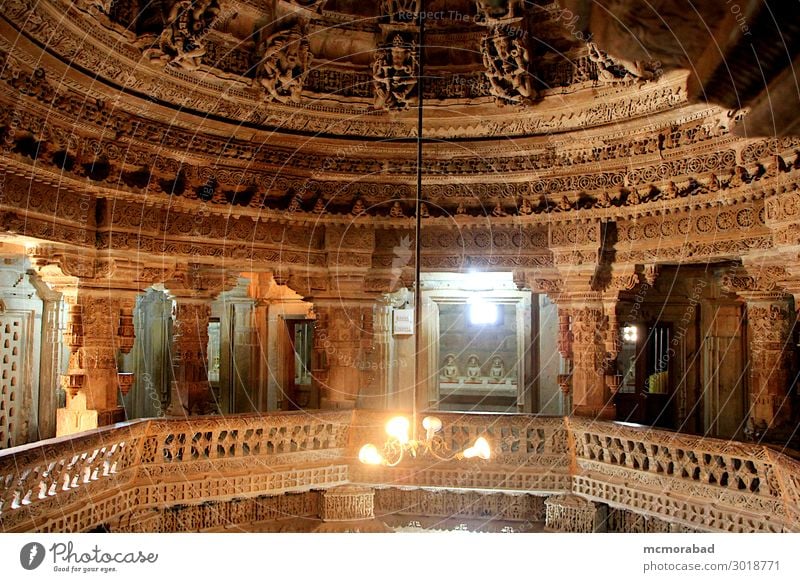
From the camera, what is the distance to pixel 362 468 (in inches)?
317

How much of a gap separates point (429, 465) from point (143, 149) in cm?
513

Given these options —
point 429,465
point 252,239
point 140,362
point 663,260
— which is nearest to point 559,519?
point 429,465

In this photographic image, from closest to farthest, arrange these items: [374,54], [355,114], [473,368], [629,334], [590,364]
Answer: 1. [374,54]
2. [355,114]
3. [590,364]
4. [629,334]
5. [473,368]

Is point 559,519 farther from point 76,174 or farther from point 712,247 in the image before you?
point 76,174

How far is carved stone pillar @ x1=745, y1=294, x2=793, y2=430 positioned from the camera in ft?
25.7

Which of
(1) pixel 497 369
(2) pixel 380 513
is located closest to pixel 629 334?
(1) pixel 497 369

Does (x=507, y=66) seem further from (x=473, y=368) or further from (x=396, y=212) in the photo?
(x=473, y=368)

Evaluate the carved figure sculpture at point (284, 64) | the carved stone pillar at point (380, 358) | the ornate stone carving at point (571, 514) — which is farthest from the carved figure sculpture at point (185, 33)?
the ornate stone carving at point (571, 514)

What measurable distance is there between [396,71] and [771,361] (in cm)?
591

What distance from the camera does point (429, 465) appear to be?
25.8 ft

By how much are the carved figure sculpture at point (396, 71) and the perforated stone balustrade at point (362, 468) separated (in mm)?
4072

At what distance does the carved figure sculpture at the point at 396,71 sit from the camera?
25.6ft

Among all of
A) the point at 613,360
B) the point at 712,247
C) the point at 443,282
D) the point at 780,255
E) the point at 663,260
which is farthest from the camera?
the point at 443,282

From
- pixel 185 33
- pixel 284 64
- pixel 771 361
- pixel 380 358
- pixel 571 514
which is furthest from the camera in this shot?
pixel 380 358
